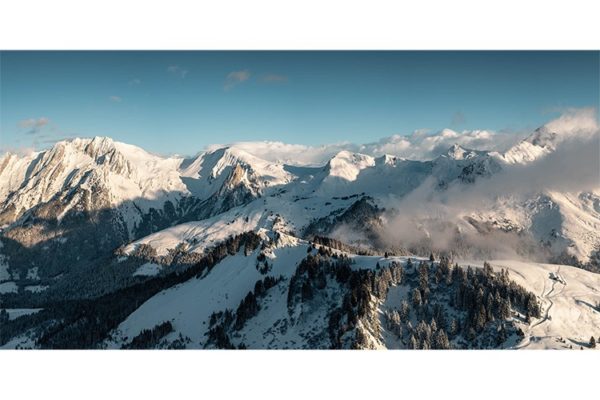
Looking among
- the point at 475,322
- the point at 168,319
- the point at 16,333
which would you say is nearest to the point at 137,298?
the point at 168,319

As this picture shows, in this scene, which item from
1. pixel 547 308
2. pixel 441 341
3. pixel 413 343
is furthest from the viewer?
pixel 547 308

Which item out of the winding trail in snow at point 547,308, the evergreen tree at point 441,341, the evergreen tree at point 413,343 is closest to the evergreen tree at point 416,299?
A: the evergreen tree at point 441,341

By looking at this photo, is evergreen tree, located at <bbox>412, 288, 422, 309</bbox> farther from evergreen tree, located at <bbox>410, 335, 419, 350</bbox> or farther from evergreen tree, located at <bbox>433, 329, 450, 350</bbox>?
evergreen tree, located at <bbox>410, 335, 419, 350</bbox>

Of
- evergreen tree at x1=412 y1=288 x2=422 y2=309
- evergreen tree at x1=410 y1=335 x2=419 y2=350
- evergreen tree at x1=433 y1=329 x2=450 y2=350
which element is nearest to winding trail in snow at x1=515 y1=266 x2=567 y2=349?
evergreen tree at x1=433 y1=329 x2=450 y2=350

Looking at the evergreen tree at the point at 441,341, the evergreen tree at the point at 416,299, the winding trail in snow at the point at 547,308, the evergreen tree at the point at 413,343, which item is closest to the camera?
the winding trail in snow at the point at 547,308

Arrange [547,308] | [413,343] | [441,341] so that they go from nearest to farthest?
[413,343] < [441,341] < [547,308]

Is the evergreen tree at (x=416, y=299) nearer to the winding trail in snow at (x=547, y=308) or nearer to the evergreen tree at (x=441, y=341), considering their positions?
the evergreen tree at (x=441, y=341)

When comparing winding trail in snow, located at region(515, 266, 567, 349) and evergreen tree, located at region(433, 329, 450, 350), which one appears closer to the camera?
winding trail in snow, located at region(515, 266, 567, 349)

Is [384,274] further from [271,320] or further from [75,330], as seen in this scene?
[75,330]

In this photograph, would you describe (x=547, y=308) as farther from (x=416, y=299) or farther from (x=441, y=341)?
(x=441, y=341)

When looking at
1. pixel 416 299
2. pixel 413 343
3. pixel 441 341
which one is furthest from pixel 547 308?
pixel 413 343

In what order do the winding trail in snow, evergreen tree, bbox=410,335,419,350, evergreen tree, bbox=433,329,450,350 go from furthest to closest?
evergreen tree, bbox=433,329,450,350 → evergreen tree, bbox=410,335,419,350 → the winding trail in snow
